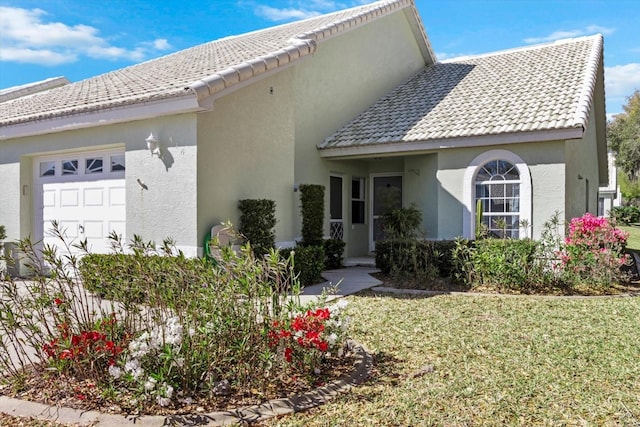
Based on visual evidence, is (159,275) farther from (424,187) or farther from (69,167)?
(424,187)

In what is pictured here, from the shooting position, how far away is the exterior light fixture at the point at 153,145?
31.2 feet

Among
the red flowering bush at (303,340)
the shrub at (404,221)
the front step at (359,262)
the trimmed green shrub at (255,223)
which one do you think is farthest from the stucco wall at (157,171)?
the front step at (359,262)

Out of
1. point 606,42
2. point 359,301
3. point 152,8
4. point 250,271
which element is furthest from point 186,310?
point 606,42

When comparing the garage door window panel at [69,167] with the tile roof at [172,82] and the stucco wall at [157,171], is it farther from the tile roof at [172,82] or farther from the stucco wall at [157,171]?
the tile roof at [172,82]

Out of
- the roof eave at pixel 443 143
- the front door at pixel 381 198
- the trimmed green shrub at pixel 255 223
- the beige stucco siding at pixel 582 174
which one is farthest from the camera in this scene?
the front door at pixel 381 198

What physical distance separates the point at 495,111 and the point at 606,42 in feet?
25.9

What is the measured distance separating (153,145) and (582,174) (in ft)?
42.7

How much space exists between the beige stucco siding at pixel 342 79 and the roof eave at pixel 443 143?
780 mm

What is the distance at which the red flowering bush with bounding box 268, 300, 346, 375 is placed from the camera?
15.6 ft

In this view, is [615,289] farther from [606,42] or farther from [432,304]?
[606,42]

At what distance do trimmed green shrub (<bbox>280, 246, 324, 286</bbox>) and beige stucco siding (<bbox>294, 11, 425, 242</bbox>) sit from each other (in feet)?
6.06

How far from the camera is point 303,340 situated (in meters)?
4.84

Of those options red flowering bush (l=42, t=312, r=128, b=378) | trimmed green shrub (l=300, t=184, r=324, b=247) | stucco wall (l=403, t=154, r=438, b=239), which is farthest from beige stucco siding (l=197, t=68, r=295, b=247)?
red flowering bush (l=42, t=312, r=128, b=378)

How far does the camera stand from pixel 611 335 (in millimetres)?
6512
